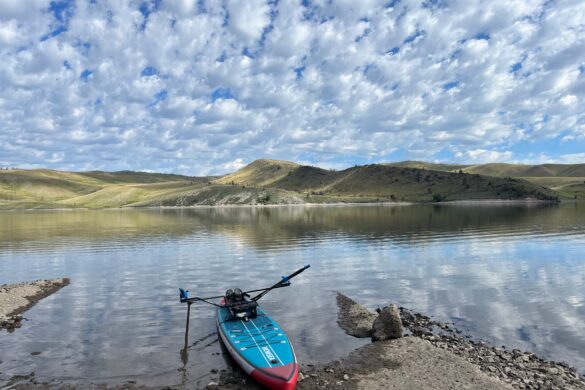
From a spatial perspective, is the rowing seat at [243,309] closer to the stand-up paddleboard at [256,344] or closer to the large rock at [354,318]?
the stand-up paddleboard at [256,344]

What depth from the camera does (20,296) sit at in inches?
1480

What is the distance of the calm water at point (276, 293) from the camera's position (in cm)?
2497

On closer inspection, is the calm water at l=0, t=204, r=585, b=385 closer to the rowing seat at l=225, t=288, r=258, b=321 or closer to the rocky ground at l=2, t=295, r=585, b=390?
the rocky ground at l=2, t=295, r=585, b=390

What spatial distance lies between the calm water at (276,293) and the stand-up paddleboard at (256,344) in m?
1.60

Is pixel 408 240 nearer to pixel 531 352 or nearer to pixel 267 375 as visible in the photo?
pixel 531 352

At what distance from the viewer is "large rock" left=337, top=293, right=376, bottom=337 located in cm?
2834

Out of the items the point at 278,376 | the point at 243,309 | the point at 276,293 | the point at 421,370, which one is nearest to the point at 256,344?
the point at 278,376

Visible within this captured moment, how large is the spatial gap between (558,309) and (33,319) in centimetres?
3891

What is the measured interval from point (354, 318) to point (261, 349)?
34.4 feet

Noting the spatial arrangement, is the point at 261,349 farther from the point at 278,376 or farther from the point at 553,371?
the point at 553,371

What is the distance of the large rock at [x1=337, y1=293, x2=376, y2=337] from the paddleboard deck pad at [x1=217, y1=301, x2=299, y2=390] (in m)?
6.09

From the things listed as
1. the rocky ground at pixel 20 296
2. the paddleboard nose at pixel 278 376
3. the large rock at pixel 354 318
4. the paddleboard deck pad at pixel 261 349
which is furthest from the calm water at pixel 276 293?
the paddleboard nose at pixel 278 376

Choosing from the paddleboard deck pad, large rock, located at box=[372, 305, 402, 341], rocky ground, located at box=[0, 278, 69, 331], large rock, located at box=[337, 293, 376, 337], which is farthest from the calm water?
the paddleboard deck pad

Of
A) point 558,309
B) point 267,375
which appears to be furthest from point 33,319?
point 558,309
